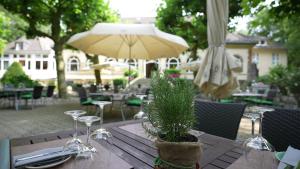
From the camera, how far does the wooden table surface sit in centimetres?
143

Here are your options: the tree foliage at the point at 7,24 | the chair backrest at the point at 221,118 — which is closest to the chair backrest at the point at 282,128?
the chair backrest at the point at 221,118

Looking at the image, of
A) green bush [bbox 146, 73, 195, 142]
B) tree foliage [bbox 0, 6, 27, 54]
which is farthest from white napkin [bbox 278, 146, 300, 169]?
tree foliage [bbox 0, 6, 27, 54]

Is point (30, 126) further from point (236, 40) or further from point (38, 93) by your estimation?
point (236, 40)

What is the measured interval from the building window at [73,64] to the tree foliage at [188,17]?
2030 cm

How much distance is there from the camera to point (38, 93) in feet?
30.8

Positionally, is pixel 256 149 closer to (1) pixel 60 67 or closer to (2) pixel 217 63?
(2) pixel 217 63

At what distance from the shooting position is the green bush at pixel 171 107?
106 centimetres

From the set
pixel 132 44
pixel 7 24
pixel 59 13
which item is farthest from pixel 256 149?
pixel 7 24

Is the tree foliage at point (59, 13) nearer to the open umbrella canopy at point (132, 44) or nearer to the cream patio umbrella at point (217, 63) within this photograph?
the open umbrella canopy at point (132, 44)

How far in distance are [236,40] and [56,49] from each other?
19669mm

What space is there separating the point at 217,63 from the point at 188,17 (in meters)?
10.1

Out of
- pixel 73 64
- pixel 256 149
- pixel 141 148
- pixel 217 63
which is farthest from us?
pixel 73 64

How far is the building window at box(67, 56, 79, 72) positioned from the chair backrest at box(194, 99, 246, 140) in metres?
30.3

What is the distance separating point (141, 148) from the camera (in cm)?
168
